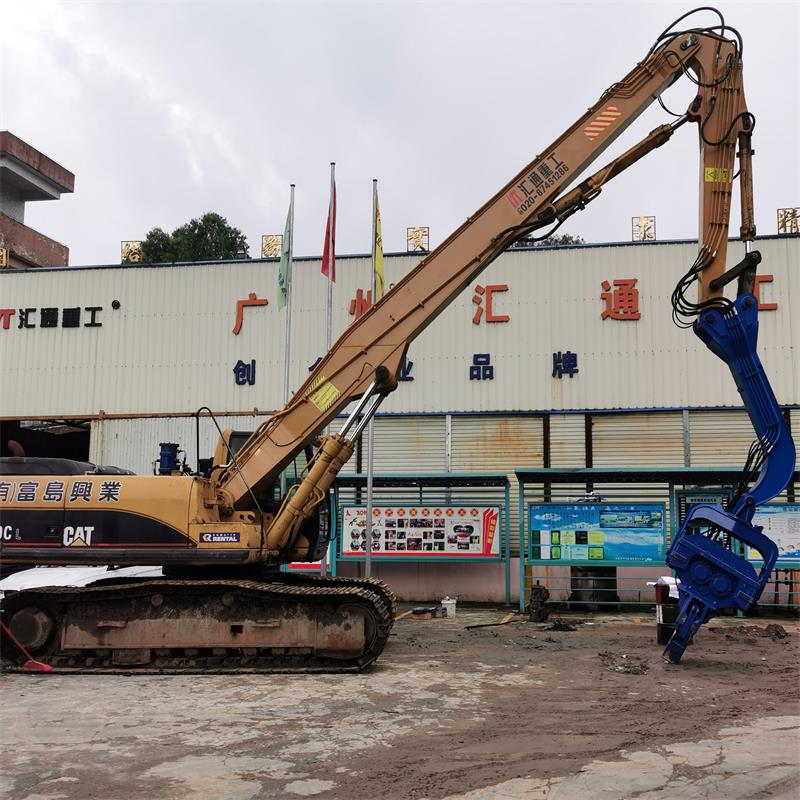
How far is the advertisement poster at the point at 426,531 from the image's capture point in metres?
16.3

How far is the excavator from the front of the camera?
965 centimetres

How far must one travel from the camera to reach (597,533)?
48.3 ft

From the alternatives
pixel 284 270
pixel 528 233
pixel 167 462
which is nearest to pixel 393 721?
pixel 167 462

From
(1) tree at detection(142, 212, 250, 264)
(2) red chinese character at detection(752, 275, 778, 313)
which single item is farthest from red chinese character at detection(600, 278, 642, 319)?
(1) tree at detection(142, 212, 250, 264)

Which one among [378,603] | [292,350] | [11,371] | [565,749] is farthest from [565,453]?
[11,371]

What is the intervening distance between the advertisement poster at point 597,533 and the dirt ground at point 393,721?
3.28m

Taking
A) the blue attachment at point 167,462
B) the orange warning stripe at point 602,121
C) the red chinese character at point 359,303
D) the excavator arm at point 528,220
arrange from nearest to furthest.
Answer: the excavator arm at point 528,220 < the orange warning stripe at point 602,121 < the blue attachment at point 167,462 < the red chinese character at point 359,303

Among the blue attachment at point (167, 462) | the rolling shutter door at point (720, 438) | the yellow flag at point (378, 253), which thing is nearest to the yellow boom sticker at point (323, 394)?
the blue attachment at point (167, 462)

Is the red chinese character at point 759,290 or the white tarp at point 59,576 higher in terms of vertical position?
the red chinese character at point 759,290

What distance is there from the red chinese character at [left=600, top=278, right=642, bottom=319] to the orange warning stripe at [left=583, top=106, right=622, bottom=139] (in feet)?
31.2

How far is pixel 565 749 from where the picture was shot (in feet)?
20.6

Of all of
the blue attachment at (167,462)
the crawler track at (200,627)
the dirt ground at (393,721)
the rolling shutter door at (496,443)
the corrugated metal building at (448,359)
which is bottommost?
the dirt ground at (393,721)

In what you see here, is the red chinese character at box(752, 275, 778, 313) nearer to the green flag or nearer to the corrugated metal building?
the corrugated metal building

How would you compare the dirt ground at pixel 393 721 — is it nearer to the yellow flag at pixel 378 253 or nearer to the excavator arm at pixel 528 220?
the excavator arm at pixel 528 220
